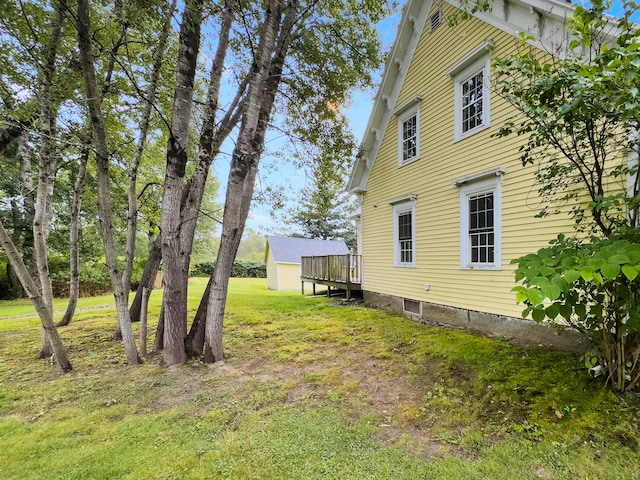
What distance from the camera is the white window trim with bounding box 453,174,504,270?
18.8ft

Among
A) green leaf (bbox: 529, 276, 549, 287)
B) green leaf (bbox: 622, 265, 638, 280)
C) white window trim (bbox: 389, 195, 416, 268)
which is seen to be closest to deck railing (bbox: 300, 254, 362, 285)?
white window trim (bbox: 389, 195, 416, 268)

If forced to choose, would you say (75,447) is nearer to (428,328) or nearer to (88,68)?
(88,68)

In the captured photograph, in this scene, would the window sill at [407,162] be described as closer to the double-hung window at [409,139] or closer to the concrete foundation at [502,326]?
the double-hung window at [409,139]

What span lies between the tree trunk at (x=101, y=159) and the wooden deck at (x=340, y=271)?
740cm

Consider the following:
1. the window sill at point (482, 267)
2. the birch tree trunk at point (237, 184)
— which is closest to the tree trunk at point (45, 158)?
the birch tree trunk at point (237, 184)

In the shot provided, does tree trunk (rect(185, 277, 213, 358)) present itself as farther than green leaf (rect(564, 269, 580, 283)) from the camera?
Yes

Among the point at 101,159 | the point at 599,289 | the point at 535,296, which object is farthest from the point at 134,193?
the point at 599,289

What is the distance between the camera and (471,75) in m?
6.41

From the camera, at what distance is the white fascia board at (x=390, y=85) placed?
7.93 m

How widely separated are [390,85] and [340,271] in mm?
6589

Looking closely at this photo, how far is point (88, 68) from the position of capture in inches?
158

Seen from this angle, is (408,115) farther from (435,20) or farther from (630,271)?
Answer: (630,271)

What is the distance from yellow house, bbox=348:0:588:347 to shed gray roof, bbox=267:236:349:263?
1323cm

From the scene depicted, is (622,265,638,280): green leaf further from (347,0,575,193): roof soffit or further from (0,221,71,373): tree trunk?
(0,221,71,373): tree trunk
